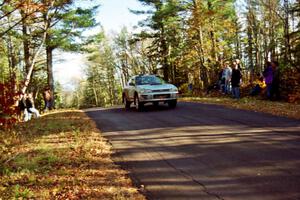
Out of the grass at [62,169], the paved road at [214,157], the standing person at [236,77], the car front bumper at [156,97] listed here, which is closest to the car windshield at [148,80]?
the car front bumper at [156,97]

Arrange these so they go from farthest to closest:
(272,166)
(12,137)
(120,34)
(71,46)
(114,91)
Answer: (114,91), (120,34), (71,46), (12,137), (272,166)

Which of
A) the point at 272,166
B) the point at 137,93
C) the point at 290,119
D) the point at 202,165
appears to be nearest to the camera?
the point at 272,166

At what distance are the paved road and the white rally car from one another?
442 centimetres

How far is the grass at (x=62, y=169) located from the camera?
559 centimetres

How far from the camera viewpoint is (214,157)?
6.83 m

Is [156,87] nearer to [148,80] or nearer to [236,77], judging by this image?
[148,80]

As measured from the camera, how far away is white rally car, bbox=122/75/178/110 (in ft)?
52.3

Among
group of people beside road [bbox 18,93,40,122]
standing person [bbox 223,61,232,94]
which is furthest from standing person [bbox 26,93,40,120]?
standing person [bbox 223,61,232,94]

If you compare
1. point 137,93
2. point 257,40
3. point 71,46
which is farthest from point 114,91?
point 137,93

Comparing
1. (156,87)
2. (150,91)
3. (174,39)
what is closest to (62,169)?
(150,91)

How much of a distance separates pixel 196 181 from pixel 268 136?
3.45 metres

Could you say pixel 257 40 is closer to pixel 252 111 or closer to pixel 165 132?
pixel 252 111

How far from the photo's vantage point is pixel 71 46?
96.8 feet

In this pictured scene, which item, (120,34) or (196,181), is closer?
(196,181)
